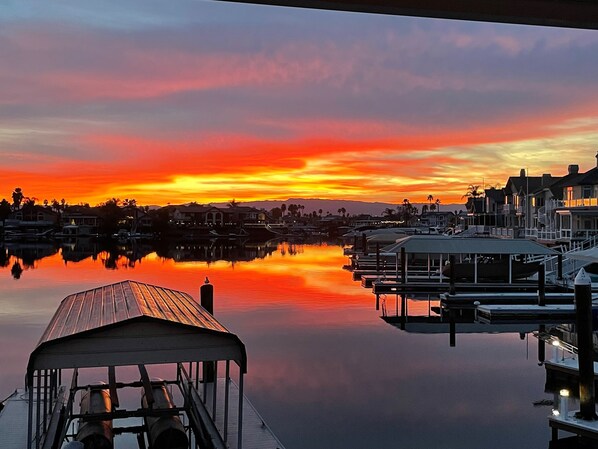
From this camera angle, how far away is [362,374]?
57.7 ft

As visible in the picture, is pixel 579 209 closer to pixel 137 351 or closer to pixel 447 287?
pixel 447 287

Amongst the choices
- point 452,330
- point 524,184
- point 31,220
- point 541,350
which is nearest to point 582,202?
point 524,184

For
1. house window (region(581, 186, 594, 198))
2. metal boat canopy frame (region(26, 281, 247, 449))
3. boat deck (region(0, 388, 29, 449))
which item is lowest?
boat deck (region(0, 388, 29, 449))

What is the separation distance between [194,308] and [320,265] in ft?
162

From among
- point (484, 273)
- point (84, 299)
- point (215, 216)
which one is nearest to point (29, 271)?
point (484, 273)

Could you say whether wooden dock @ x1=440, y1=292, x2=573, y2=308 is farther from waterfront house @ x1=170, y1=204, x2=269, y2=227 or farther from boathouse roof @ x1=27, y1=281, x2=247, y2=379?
waterfront house @ x1=170, y1=204, x2=269, y2=227

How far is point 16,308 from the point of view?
3045 cm

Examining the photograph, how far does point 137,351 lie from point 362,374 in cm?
1097

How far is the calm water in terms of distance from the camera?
1295 cm

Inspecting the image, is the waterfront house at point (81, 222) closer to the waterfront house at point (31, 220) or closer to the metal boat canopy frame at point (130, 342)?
the waterfront house at point (31, 220)

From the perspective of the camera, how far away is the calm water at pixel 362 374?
12945 millimetres

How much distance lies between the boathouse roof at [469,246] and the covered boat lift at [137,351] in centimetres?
2457

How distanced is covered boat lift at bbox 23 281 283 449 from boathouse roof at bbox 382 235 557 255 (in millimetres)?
24565

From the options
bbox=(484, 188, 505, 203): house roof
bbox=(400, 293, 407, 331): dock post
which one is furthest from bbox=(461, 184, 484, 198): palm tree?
bbox=(400, 293, 407, 331): dock post
